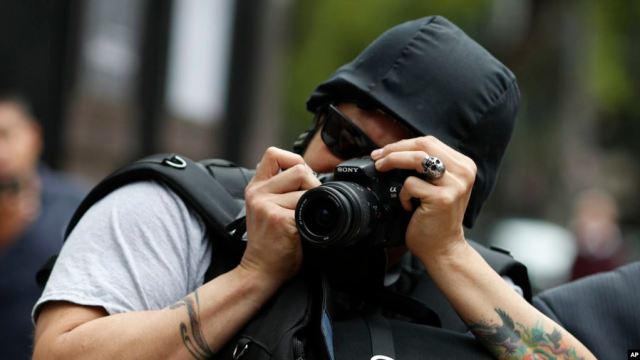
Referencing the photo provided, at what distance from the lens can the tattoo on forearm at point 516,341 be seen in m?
2.09

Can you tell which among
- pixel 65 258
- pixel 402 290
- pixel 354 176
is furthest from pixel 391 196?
pixel 65 258

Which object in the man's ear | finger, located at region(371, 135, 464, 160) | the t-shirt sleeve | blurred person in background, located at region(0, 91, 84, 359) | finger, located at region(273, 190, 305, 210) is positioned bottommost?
blurred person in background, located at region(0, 91, 84, 359)

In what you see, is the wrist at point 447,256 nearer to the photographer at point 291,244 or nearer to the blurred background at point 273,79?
the photographer at point 291,244

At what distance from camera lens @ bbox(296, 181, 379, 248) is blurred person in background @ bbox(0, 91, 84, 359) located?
2.14 meters

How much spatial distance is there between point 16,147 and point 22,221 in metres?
0.45

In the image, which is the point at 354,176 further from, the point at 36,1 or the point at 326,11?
the point at 326,11

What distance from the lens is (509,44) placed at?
19.7 meters

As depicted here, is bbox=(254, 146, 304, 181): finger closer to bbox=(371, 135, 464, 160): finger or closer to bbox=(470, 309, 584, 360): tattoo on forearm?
bbox=(371, 135, 464, 160): finger

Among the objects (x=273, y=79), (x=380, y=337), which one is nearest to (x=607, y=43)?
(x=273, y=79)

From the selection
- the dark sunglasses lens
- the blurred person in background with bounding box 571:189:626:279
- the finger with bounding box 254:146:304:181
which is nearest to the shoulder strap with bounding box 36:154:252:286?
the finger with bounding box 254:146:304:181

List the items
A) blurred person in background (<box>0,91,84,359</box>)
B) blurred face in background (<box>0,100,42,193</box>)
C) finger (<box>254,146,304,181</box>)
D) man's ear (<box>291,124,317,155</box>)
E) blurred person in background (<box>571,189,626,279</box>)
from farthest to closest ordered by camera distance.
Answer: blurred person in background (<box>571,189,626,279</box>) → blurred face in background (<box>0,100,42,193</box>) → blurred person in background (<box>0,91,84,359</box>) → man's ear (<box>291,124,317,155</box>) → finger (<box>254,146,304,181</box>)

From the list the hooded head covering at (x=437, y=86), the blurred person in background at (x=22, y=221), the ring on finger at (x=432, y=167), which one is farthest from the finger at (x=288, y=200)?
the blurred person in background at (x=22, y=221)

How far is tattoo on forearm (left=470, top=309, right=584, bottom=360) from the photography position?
6.86 ft

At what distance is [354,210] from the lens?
198 centimetres
